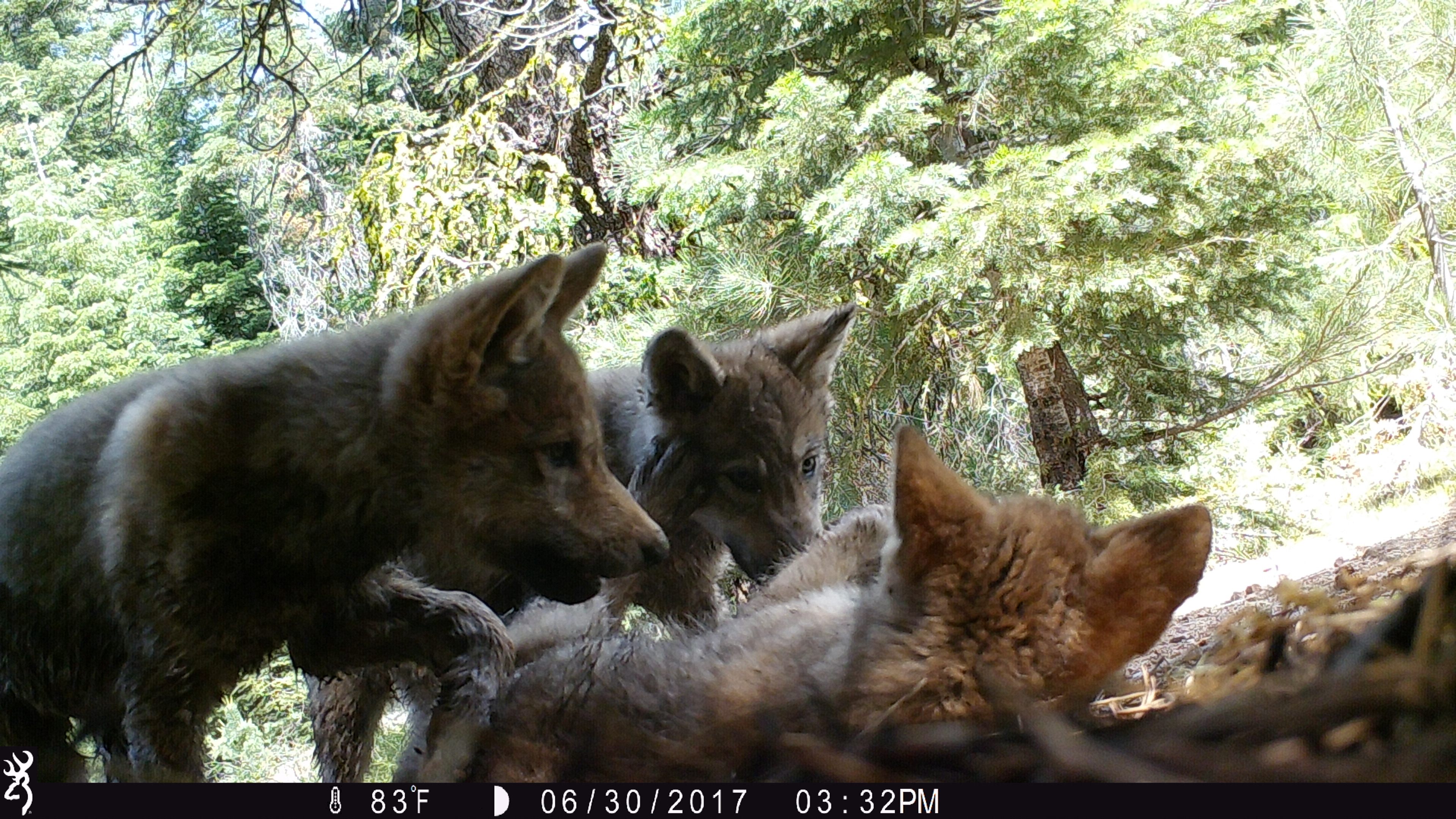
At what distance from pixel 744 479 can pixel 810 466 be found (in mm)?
177

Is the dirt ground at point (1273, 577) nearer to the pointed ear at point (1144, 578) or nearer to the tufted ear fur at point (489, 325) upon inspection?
the pointed ear at point (1144, 578)

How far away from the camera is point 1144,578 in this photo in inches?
46.0

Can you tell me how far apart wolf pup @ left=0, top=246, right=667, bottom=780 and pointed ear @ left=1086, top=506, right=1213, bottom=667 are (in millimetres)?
495

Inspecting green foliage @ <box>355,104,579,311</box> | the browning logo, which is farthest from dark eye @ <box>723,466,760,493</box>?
green foliage @ <box>355,104,579,311</box>

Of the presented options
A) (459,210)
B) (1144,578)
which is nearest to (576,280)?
(1144,578)

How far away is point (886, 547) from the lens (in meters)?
1.25

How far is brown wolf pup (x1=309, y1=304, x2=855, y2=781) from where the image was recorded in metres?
1.72

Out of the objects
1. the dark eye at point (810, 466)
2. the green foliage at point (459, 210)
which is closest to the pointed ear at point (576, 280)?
the dark eye at point (810, 466)

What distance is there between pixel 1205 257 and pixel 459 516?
11.4 ft

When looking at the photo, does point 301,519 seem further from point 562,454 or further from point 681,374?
point 681,374

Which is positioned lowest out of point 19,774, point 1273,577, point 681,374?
point 1273,577

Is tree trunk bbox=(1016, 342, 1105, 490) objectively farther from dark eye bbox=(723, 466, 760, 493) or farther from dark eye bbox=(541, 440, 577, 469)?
dark eye bbox=(541, 440, 577, 469)

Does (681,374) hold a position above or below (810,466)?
above

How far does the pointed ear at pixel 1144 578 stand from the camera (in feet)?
3.82
